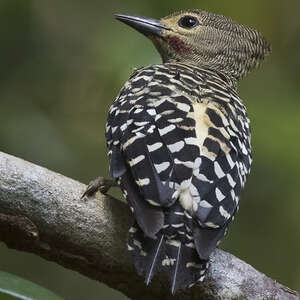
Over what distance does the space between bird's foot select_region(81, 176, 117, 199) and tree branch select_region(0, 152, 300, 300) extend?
0.02 m

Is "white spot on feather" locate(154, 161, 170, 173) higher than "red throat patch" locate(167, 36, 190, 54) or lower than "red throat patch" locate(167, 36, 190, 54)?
lower

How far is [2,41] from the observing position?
16.8 ft

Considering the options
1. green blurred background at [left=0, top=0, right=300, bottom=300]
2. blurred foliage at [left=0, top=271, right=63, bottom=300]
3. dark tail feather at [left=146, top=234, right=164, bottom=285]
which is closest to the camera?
blurred foliage at [left=0, top=271, right=63, bottom=300]

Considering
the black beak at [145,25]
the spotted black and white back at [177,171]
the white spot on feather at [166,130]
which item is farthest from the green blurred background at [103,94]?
the white spot on feather at [166,130]

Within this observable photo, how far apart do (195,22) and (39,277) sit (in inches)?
84.1

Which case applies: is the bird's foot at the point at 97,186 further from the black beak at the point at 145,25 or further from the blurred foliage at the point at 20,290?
the black beak at the point at 145,25

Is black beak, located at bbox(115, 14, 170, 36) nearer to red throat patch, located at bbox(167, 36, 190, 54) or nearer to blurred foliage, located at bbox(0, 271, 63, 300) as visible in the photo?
red throat patch, located at bbox(167, 36, 190, 54)

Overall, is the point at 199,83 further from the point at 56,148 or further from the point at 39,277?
the point at 39,277

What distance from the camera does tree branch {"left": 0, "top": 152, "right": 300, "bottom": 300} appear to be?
9.39 feet

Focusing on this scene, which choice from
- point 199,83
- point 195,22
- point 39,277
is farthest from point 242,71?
point 39,277

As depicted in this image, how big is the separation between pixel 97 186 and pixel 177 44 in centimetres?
190

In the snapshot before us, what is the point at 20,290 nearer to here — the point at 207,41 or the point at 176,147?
the point at 176,147

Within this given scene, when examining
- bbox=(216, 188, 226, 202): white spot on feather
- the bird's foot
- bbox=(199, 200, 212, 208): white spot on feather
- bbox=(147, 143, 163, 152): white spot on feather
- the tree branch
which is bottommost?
the tree branch

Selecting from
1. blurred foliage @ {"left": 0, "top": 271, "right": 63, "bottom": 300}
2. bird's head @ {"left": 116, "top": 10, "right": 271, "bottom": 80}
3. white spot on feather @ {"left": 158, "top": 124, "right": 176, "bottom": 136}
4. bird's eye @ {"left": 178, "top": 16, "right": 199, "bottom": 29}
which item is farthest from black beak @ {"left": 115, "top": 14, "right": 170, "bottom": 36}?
blurred foliage @ {"left": 0, "top": 271, "right": 63, "bottom": 300}
